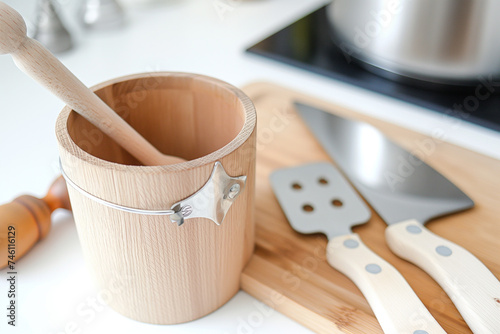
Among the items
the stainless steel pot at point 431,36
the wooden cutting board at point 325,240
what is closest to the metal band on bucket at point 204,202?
the wooden cutting board at point 325,240

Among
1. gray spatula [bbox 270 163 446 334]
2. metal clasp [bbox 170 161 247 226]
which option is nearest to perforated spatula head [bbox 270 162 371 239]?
gray spatula [bbox 270 163 446 334]

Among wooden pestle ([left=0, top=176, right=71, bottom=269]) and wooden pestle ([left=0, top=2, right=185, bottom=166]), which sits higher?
wooden pestle ([left=0, top=2, right=185, bottom=166])

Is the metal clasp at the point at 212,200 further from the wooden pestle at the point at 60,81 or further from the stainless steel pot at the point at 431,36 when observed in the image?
the stainless steel pot at the point at 431,36

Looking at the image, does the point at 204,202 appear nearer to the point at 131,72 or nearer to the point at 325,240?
the point at 325,240

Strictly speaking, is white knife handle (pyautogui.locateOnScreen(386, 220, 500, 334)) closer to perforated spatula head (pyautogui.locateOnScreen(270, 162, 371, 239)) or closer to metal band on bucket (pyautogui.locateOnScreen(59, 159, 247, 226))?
perforated spatula head (pyautogui.locateOnScreen(270, 162, 371, 239))

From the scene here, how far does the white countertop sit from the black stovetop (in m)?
0.01

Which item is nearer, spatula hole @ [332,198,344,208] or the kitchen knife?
the kitchen knife

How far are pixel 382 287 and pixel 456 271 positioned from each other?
66 millimetres

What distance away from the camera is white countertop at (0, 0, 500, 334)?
458mm

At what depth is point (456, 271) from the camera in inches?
17.2

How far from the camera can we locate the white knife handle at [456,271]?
404 mm

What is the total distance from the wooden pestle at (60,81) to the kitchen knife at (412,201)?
0.22m

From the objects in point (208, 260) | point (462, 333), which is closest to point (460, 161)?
point (462, 333)

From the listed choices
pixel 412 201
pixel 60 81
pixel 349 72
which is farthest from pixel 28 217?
pixel 349 72
